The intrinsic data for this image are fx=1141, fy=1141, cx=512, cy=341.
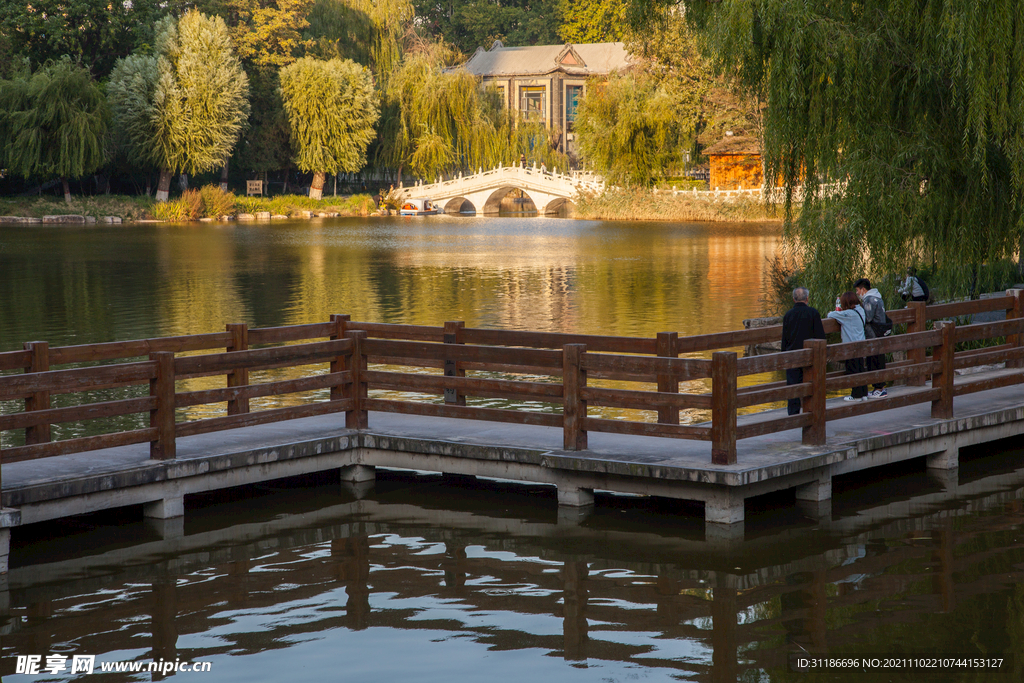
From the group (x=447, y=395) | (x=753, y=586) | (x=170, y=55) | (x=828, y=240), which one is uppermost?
(x=170, y=55)

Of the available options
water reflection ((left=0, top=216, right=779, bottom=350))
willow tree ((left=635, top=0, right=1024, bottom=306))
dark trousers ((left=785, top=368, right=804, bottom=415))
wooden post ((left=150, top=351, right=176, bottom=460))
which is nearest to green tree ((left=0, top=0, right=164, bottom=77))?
water reflection ((left=0, top=216, right=779, bottom=350))

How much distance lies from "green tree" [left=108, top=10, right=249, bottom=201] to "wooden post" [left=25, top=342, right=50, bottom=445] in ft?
199

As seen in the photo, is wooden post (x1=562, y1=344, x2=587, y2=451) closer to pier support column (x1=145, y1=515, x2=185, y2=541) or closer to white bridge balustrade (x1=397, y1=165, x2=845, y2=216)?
pier support column (x1=145, y1=515, x2=185, y2=541)

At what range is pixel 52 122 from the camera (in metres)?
63.3

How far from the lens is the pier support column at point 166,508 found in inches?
395

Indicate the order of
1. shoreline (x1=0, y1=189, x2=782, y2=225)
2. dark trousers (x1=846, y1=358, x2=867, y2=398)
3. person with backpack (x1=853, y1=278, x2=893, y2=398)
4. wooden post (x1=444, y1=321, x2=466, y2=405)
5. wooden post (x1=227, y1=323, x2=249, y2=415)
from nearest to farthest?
wooden post (x1=227, y1=323, x2=249, y2=415)
dark trousers (x1=846, y1=358, x2=867, y2=398)
wooden post (x1=444, y1=321, x2=466, y2=405)
person with backpack (x1=853, y1=278, x2=893, y2=398)
shoreline (x1=0, y1=189, x2=782, y2=225)

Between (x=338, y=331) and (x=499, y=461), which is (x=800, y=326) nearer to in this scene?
(x=499, y=461)

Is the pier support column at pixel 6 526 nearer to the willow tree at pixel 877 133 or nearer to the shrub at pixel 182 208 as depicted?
the willow tree at pixel 877 133

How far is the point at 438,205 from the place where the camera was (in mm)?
86688

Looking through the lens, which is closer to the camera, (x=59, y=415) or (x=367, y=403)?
(x=59, y=415)

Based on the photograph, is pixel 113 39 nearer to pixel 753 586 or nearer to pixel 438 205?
pixel 438 205

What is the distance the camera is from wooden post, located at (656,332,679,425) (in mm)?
11195

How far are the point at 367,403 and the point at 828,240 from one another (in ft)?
22.8

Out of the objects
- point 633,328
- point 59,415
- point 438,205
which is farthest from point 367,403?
point 438,205
